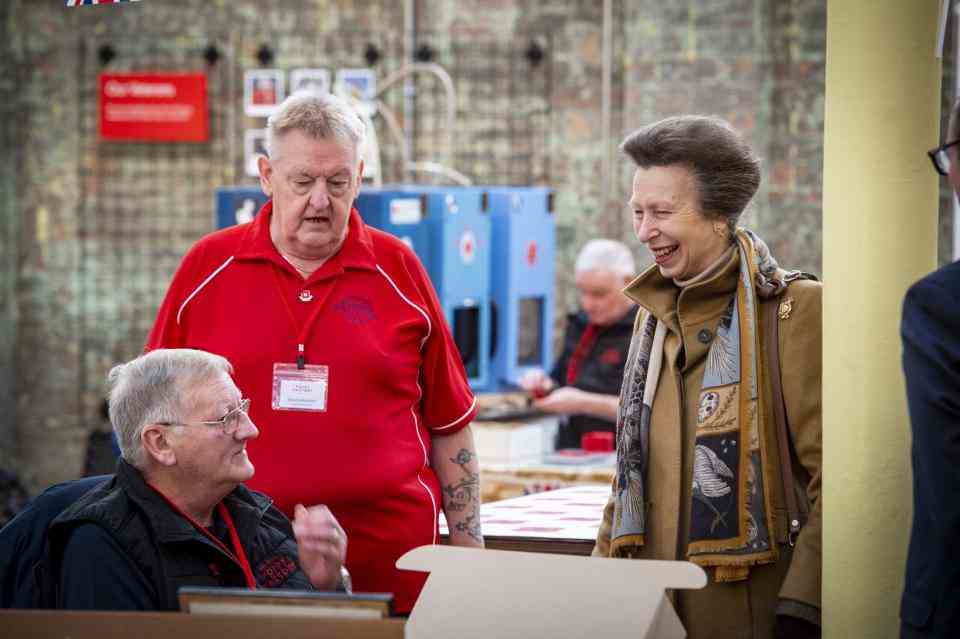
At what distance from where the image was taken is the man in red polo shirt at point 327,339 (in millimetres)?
2916

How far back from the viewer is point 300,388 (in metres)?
2.90

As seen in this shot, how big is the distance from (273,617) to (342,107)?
157 cm

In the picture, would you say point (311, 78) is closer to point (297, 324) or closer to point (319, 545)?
point (297, 324)

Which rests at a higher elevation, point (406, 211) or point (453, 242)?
point (406, 211)

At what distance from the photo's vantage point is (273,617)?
68.2 inches

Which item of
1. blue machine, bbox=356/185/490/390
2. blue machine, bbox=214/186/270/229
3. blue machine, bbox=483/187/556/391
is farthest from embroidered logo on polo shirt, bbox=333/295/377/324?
blue machine, bbox=214/186/270/229

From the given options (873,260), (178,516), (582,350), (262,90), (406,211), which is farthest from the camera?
(262,90)

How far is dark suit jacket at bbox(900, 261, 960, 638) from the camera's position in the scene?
181 centimetres

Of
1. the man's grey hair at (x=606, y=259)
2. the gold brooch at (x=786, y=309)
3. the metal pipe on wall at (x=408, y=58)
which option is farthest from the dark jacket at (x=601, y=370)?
the gold brooch at (x=786, y=309)

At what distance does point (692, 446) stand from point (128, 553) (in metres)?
1.10

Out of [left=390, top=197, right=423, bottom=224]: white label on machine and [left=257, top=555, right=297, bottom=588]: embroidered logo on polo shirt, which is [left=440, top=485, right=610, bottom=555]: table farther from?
[left=390, top=197, right=423, bottom=224]: white label on machine

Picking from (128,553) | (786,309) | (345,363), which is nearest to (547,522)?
(345,363)

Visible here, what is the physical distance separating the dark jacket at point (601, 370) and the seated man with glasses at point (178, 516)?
11.7 feet

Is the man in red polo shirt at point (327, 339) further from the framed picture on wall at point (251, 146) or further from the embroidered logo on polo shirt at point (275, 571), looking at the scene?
the framed picture on wall at point (251, 146)
